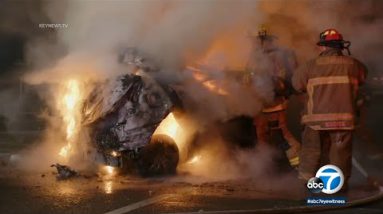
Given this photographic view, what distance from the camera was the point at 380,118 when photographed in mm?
8641

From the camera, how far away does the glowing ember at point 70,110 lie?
685cm

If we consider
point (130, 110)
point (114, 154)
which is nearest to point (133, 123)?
point (130, 110)

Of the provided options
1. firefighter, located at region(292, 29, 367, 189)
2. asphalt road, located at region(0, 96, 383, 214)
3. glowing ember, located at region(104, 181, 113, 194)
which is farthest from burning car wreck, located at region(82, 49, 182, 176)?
firefighter, located at region(292, 29, 367, 189)

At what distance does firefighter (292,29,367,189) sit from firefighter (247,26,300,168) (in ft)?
4.13

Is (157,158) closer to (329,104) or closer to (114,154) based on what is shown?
(114,154)

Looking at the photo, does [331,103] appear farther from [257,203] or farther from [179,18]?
[179,18]

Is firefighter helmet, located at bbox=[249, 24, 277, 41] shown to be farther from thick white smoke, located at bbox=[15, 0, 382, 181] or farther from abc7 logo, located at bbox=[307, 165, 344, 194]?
abc7 logo, located at bbox=[307, 165, 344, 194]

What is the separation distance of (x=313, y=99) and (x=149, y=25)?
2.72 metres

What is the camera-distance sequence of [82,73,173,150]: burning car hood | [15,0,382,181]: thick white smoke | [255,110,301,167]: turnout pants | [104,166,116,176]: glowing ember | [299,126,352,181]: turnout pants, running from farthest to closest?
[255,110,301,167]: turnout pants, [15,0,382,181]: thick white smoke, [104,166,116,176]: glowing ember, [82,73,173,150]: burning car hood, [299,126,352,181]: turnout pants

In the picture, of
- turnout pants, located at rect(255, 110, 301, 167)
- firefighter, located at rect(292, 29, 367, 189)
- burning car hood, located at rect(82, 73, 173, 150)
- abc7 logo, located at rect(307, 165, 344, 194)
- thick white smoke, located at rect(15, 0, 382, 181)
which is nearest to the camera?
abc7 logo, located at rect(307, 165, 344, 194)

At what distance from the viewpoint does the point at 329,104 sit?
5.03m

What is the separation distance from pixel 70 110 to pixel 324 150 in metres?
3.60

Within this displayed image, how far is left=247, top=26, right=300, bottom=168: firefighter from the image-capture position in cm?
671

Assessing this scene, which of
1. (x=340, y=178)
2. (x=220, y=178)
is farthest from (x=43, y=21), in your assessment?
(x=340, y=178)
